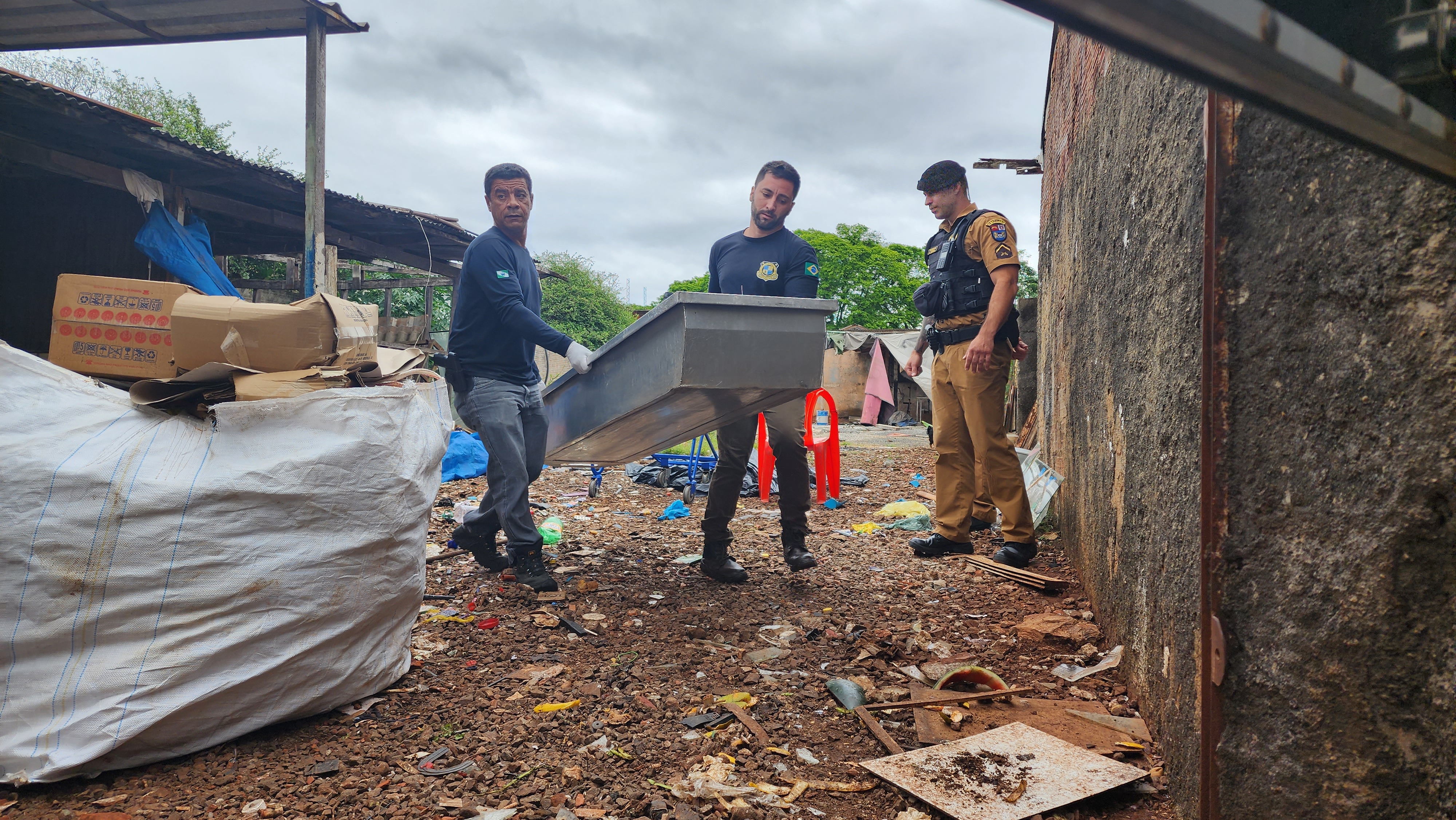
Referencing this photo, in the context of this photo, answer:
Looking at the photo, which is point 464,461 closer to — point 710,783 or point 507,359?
point 507,359

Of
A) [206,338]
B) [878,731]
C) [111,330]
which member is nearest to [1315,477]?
[878,731]

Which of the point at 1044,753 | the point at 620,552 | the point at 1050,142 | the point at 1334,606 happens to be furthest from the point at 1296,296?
the point at 1050,142

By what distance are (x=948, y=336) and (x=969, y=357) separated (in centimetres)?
33

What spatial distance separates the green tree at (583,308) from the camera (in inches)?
1364

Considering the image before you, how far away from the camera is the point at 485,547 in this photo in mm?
3617

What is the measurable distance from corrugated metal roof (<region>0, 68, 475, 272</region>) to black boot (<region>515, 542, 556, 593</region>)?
4480 mm

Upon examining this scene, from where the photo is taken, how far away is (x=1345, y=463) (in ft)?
3.59

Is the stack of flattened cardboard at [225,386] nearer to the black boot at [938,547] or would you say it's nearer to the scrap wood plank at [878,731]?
the scrap wood plank at [878,731]

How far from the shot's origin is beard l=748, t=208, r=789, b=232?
3.52 m

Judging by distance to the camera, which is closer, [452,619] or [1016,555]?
[452,619]

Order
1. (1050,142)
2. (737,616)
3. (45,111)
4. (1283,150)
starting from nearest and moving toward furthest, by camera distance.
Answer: (1283,150)
(737,616)
(45,111)
(1050,142)

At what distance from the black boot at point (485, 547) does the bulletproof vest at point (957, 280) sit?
2.36 metres

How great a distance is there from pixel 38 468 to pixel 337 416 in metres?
0.59

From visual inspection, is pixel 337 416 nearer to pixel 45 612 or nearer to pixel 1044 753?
pixel 45 612
